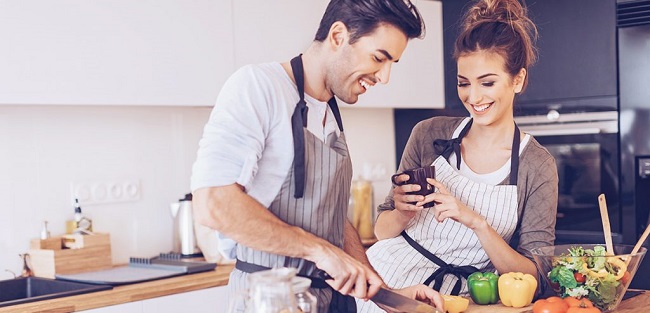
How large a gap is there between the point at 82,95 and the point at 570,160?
2.07 meters

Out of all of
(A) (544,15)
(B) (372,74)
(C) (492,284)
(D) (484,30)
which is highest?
(A) (544,15)

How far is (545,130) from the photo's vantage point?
3607 millimetres

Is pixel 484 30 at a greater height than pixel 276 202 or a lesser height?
greater

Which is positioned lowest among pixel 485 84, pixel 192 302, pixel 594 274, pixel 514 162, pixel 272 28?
pixel 192 302

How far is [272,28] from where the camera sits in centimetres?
331

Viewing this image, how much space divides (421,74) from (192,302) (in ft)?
5.59

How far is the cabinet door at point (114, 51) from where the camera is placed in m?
2.62

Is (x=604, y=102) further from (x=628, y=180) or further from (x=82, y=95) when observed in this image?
(x=82, y=95)

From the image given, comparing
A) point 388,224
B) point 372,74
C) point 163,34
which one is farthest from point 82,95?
point 372,74

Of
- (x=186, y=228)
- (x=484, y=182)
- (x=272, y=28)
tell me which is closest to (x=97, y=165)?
(x=186, y=228)

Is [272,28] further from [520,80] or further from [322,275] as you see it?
[322,275]

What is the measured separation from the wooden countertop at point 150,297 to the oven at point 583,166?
1.29 metres

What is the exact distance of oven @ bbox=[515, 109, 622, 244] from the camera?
342 centimetres

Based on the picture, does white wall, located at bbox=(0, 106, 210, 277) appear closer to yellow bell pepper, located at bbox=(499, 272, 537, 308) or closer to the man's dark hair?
the man's dark hair
